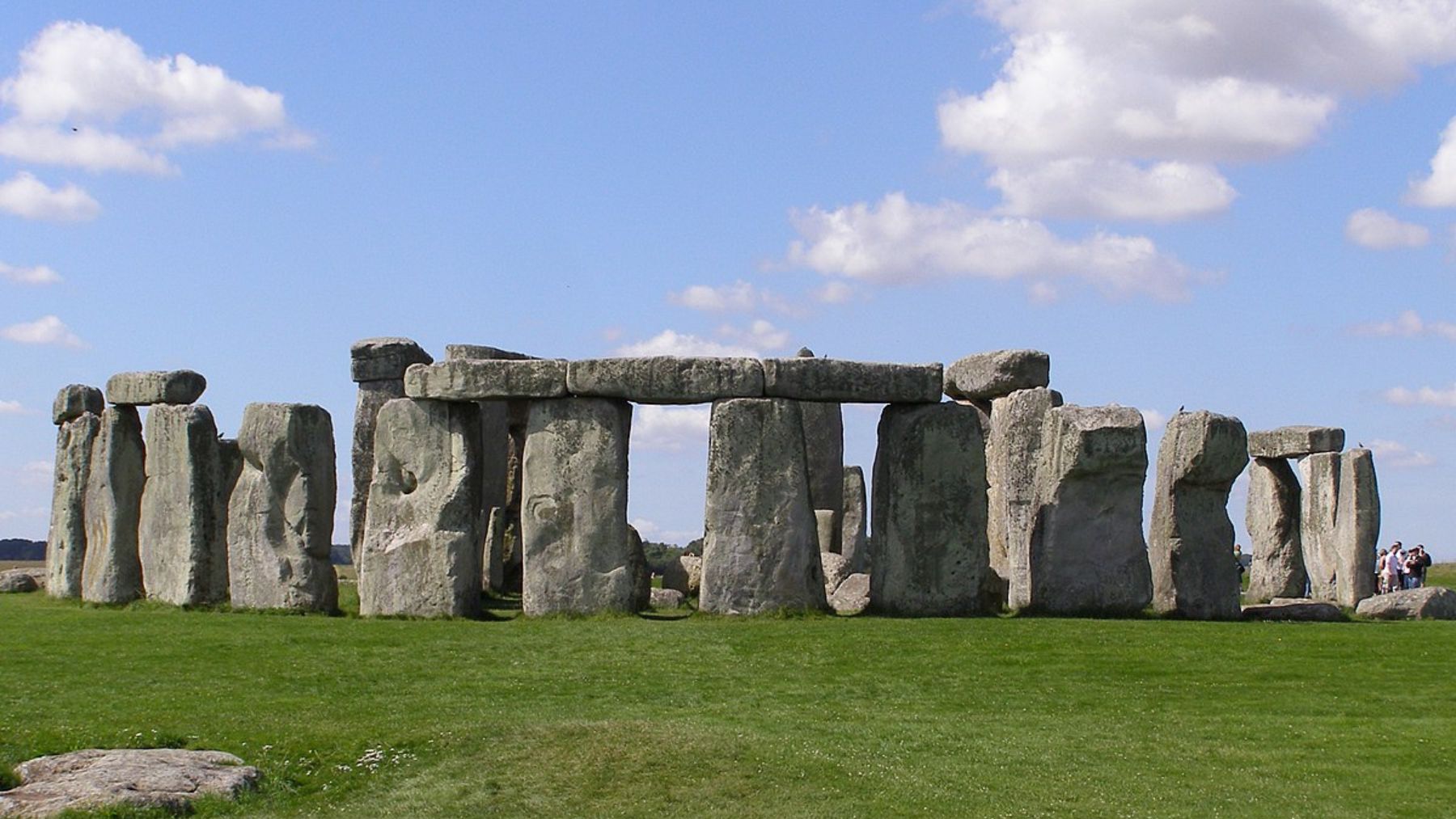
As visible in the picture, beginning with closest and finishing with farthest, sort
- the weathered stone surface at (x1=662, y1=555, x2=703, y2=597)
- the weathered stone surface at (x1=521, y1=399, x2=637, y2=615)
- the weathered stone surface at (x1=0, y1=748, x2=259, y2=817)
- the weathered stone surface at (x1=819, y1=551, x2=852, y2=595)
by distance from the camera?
the weathered stone surface at (x1=0, y1=748, x2=259, y2=817) < the weathered stone surface at (x1=521, y1=399, x2=637, y2=615) < the weathered stone surface at (x1=819, y1=551, x2=852, y2=595) < the weathered stone surface at (x1=662, y1=555, x2=703, y2=597)

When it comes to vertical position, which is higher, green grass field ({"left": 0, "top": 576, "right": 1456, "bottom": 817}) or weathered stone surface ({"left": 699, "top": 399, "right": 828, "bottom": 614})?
weathered stone surface ({"left": 699, "top": 399, "right": 828, "bottom": 614})

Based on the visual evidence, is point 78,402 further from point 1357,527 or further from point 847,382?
point 1357,527

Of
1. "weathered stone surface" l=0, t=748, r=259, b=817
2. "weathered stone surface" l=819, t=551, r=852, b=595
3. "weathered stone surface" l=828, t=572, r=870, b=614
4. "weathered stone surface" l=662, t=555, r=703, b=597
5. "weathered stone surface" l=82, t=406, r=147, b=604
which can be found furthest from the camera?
"weathered stone surface" l=662, t=555, r=703, b=597

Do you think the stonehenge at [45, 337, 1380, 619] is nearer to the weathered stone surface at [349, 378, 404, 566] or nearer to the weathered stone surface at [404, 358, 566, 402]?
the weathered stone surface at [404, 358, 566, 402]

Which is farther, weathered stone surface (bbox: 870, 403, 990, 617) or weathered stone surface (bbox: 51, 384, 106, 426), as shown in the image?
weathered stone surface (bbox: 51, 384, 106, 426)

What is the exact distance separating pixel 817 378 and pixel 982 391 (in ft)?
16.1

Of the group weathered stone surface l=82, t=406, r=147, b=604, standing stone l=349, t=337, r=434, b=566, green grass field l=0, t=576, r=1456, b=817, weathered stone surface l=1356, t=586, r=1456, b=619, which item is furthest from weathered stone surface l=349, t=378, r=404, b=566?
weathered stone surface l=1356, t=586, r=1456, b=619

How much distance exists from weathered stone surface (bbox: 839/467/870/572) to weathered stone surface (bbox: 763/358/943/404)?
871 cm

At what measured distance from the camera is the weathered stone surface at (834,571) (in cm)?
2494

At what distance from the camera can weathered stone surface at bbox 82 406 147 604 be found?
23906 millimetres

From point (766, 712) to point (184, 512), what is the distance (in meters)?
10.7

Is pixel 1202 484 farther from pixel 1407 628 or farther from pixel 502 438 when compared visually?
pixel 502 438

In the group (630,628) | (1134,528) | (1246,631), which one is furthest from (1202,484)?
(630,628)

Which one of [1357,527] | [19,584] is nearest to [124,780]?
[19,584]
